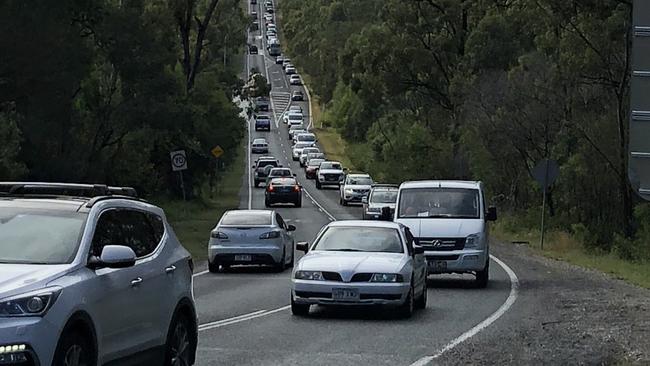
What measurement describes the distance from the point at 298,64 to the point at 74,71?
130 meters

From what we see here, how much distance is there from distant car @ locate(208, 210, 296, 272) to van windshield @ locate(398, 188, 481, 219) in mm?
4106

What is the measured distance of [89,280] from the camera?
31.1 feet

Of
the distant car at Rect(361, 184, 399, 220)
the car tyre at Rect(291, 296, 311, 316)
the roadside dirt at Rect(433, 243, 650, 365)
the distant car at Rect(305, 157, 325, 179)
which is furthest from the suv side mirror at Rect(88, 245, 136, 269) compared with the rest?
the distant car at Rect(305, 157, 325, 179)

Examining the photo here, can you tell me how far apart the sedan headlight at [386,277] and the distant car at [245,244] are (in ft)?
33.1

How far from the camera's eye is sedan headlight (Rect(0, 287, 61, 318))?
8.47 m

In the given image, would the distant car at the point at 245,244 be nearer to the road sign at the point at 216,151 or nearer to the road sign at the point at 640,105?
the road sign at the point at 640,105

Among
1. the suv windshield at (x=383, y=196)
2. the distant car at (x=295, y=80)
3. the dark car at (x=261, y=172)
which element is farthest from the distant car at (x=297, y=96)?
the suv windshield at (x=383, y=196)

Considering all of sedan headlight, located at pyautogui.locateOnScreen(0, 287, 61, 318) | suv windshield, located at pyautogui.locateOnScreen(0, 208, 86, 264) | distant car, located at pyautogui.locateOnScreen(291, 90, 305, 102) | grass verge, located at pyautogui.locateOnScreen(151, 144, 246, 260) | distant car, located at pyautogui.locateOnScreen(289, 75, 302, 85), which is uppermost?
distant car, located at pyautogui.locateOnScreen(289, 75, 302, 85)

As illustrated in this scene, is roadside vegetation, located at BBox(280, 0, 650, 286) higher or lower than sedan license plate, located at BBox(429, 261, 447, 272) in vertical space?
higher

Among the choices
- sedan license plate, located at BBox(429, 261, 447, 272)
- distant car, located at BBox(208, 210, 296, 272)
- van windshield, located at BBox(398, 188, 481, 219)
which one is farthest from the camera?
distant car, located at BBox(208, 210, 296, 272)

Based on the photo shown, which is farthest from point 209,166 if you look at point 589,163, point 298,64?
point 298,64

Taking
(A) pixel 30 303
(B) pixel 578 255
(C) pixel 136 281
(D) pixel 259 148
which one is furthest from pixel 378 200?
(D) pixel 259 148

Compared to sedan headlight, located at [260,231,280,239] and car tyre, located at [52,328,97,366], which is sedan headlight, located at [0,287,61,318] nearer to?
car tyre, located at [52,328,97,366]

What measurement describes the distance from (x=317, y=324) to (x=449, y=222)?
766 centimetres
